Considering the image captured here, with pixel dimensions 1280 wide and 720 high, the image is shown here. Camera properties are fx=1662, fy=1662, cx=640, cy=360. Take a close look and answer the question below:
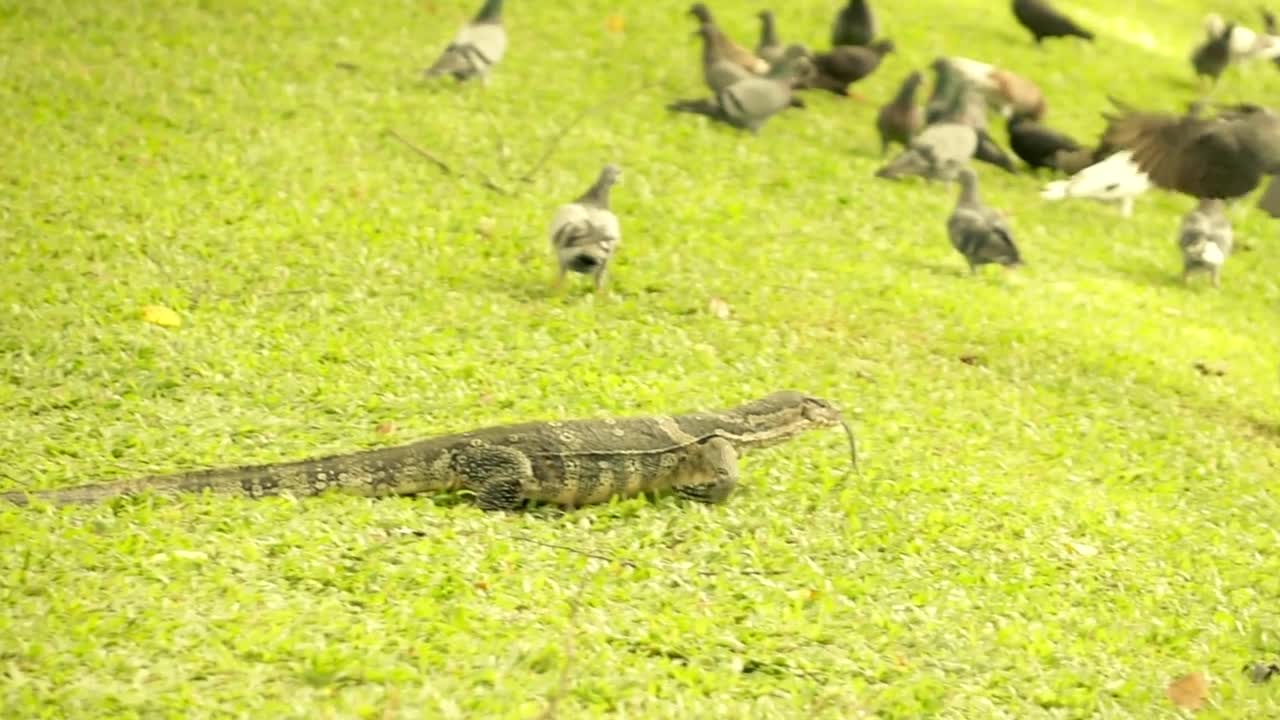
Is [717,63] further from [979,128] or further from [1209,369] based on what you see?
[1209,369]

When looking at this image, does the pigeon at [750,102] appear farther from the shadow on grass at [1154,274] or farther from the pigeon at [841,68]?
the shadow on grass at [1154,274]

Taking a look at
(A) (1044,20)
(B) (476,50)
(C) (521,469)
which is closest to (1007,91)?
(A) (1044,20)

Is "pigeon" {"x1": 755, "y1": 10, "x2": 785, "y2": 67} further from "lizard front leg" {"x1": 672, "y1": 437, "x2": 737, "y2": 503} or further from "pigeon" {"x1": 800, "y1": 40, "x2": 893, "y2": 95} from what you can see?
"lizard front leg" {"x1": 672, "y1": 437, "x2": 737, "y2": 503}

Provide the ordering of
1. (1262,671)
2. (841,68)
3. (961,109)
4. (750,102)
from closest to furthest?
(1262,671)
(750,102)
(961,109)
(841,68)

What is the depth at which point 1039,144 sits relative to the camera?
1510cm

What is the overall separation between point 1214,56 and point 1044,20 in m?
1.89

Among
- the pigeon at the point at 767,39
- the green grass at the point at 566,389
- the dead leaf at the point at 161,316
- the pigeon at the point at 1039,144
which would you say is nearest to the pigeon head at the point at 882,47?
the green grass at the point at 566,389

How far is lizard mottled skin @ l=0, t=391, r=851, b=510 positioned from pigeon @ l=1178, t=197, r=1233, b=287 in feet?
22.6

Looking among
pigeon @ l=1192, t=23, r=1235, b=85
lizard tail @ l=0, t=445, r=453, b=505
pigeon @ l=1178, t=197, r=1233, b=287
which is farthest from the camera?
pigeon @ l=1192, t=23, r=1235, b=85

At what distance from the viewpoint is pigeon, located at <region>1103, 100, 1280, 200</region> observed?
9.41 meters

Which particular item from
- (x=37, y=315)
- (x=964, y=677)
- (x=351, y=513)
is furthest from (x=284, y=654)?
(x=37, y=315)

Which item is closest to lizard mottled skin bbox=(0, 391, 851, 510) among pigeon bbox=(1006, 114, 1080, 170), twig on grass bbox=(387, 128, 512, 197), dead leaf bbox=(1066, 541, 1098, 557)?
dead leaf bbox=(1066, 541, 1098, 557)

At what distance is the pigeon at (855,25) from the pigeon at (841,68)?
578 mm

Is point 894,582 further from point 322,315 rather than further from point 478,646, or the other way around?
point 322,315
